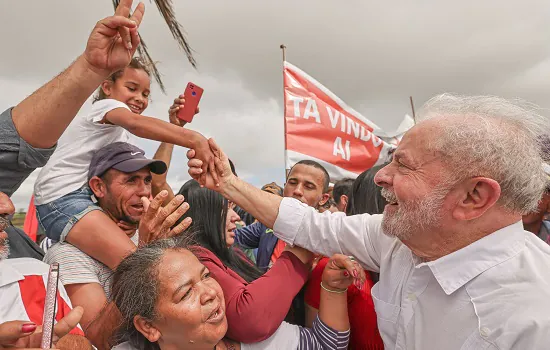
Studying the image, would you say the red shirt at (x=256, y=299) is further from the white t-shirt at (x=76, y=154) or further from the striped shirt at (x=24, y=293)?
the white t-shirt at (x=76, y=154)

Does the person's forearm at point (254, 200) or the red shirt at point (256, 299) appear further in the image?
the person's forearm at point (254, 200)

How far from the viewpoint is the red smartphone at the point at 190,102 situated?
325 centimetres

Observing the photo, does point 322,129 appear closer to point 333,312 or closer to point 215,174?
point 215,174

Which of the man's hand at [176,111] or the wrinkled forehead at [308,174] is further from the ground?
the man's hand at [176,111]

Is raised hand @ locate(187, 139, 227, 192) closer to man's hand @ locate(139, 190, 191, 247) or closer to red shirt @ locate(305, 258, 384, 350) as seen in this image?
man's hand @ locate(139, 190, 191, 247)

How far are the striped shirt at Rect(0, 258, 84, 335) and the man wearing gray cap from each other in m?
0.15

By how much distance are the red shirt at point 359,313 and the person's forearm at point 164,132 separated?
0.97 meters

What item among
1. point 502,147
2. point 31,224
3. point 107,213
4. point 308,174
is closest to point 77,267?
point 107,213

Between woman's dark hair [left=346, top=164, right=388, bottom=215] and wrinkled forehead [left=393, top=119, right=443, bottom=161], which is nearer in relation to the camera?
wrinkled forehead [left=393, top=119, right=443, bottom=161]

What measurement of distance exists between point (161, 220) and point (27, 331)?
748 mm

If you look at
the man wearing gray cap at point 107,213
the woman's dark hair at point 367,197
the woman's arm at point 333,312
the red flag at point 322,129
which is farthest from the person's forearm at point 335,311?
the red flag at point 322,129

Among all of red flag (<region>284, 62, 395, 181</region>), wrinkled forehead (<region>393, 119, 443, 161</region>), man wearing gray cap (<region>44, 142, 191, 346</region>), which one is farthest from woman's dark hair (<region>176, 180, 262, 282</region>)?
red flag (<region>284, 62, 395, 181</region>)

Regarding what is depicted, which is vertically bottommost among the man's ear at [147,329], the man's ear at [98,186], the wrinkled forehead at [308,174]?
the man's ear at [147,329]

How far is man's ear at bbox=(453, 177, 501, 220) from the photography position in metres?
1.53
